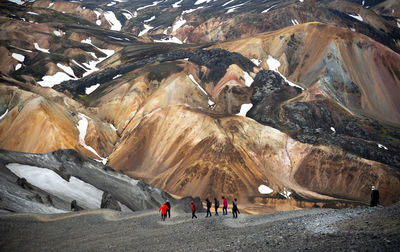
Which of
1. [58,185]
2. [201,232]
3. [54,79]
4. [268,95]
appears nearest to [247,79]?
[268,95]

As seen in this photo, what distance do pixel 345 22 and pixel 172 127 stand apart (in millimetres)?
113319

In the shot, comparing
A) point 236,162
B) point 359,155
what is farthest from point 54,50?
point 359,155

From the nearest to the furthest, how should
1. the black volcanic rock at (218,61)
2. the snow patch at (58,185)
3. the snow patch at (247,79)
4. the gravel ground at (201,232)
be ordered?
1. the gravel ground at (201,232)
2. the snow patch at (58,185)
3. the snow patch at (247,79)
4. the black volcanic rock at (218,61)

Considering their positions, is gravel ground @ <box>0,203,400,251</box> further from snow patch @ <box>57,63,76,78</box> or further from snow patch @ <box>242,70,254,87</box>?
snow patch @ <box>57,63,76,78</box>

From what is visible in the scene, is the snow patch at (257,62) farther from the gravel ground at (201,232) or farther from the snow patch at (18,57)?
the gravel ground at (201,232)

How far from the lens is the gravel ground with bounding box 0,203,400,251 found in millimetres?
15352

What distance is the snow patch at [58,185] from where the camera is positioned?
38406 millimetres

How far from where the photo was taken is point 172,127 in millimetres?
83812

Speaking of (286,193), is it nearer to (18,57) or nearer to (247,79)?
(247,79)

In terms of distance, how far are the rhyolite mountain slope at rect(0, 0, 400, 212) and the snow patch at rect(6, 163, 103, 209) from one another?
26904 millimetres

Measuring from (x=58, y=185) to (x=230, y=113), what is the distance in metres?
61.3

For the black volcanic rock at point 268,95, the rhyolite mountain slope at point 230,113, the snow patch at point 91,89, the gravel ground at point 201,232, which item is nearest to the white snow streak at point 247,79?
the rhyolite mountain slope at point 230,113

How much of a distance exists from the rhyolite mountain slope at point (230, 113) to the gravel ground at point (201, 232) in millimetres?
40807

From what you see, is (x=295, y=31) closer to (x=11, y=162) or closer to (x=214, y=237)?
(x=11, y=162)
